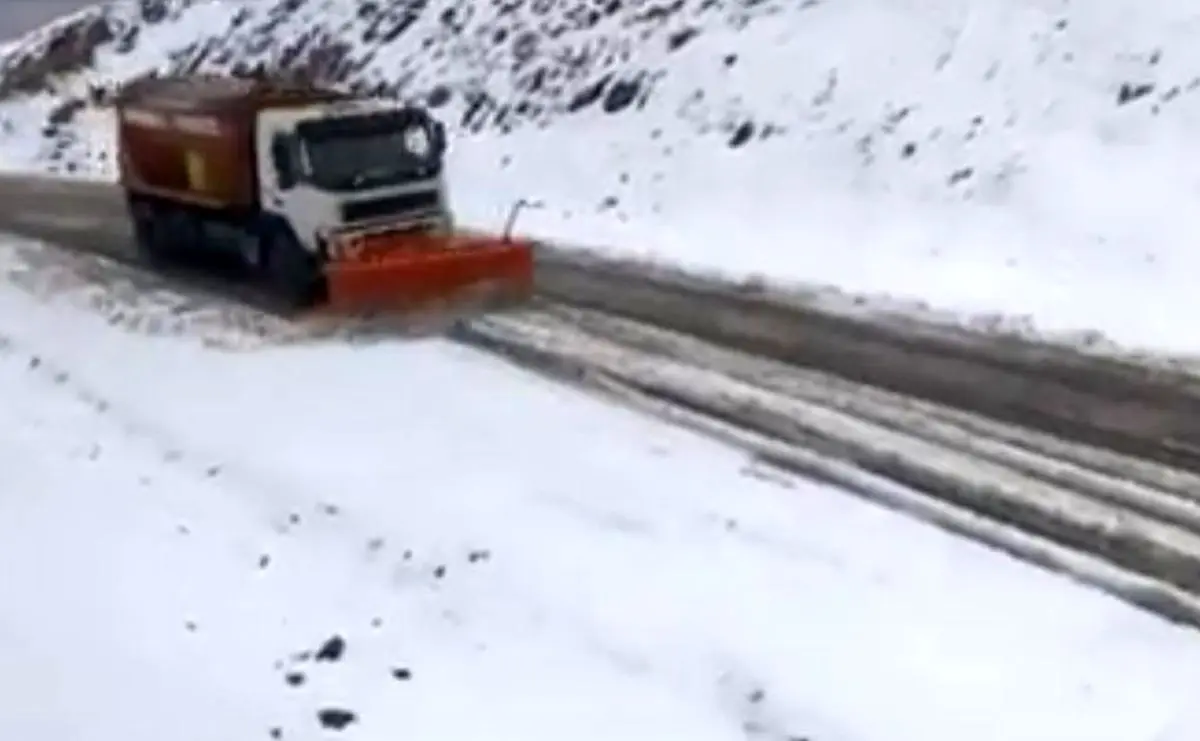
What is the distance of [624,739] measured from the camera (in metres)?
9.42

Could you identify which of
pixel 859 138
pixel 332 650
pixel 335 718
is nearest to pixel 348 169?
pixel 859 138

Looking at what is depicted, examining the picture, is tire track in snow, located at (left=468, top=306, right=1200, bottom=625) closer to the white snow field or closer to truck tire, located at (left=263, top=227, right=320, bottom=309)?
the white snow field

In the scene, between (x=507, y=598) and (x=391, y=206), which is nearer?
(x=507, y=598)

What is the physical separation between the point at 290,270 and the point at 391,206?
116cm

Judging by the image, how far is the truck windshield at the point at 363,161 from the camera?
62.6 ft

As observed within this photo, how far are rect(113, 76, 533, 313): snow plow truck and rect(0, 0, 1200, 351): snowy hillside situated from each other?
116 inches

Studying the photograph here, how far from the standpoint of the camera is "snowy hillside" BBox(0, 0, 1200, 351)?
18.9 meters

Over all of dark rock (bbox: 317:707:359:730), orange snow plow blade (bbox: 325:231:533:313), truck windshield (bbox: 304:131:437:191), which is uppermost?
truck windshield (bbox: 304:131:437:191)

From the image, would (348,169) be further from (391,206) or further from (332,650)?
(332,650)

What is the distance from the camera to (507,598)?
11.1 metres

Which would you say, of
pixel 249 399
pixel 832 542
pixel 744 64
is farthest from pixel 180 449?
pixel 744 64

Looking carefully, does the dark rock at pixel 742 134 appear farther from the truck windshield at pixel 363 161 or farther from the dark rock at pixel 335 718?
the dark rock at pixel 335 718

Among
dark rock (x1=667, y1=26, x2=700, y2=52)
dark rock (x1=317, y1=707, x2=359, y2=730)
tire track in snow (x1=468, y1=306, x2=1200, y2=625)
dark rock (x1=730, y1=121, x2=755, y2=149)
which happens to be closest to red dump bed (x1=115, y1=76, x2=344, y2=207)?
tire track in snow (x1=468, y1=306, x2=1200, y2=625)

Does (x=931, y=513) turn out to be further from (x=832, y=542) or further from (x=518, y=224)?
(x=518, y=224)
